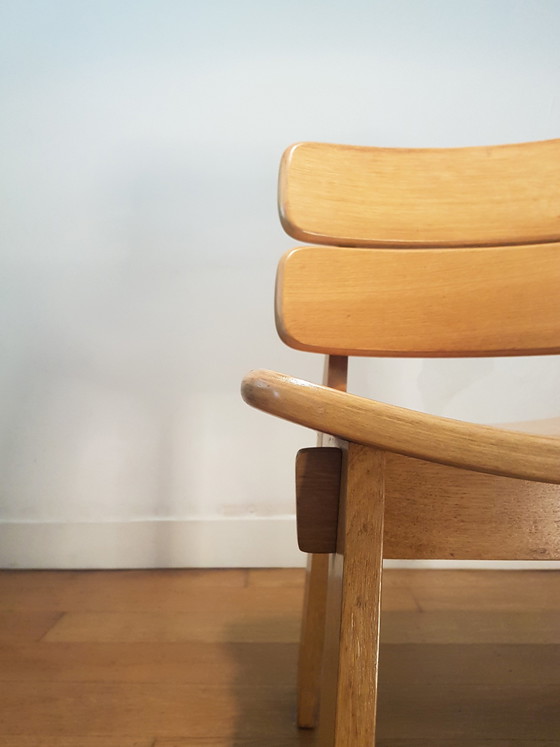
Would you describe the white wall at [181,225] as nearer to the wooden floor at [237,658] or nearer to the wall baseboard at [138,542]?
the wall baseboard at [138,542]

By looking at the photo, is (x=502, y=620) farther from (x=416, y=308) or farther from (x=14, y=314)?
(x=14, y=314)

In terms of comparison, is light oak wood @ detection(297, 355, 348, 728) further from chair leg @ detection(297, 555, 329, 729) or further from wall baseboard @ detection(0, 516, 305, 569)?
wall baseboard @ detection(0, 516, 305, 569)

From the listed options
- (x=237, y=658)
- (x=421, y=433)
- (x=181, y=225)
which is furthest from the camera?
(x=181, y=225)

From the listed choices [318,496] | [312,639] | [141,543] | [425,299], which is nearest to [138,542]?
[141,543]

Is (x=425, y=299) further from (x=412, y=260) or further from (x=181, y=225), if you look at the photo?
(x=181, y=225)

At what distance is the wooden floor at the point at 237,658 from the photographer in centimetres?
72

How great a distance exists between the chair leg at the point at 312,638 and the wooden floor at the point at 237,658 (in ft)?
0.09

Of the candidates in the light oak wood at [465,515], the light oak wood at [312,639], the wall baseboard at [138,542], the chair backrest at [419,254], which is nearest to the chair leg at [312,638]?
the light oak wood at [312,639]

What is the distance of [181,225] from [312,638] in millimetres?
820

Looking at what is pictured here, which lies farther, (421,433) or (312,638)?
(312,638)

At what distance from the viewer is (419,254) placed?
77 cm

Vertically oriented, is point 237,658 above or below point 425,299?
below

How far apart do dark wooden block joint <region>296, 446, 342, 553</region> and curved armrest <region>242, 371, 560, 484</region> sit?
0.24ft

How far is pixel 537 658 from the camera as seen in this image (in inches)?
35.1
